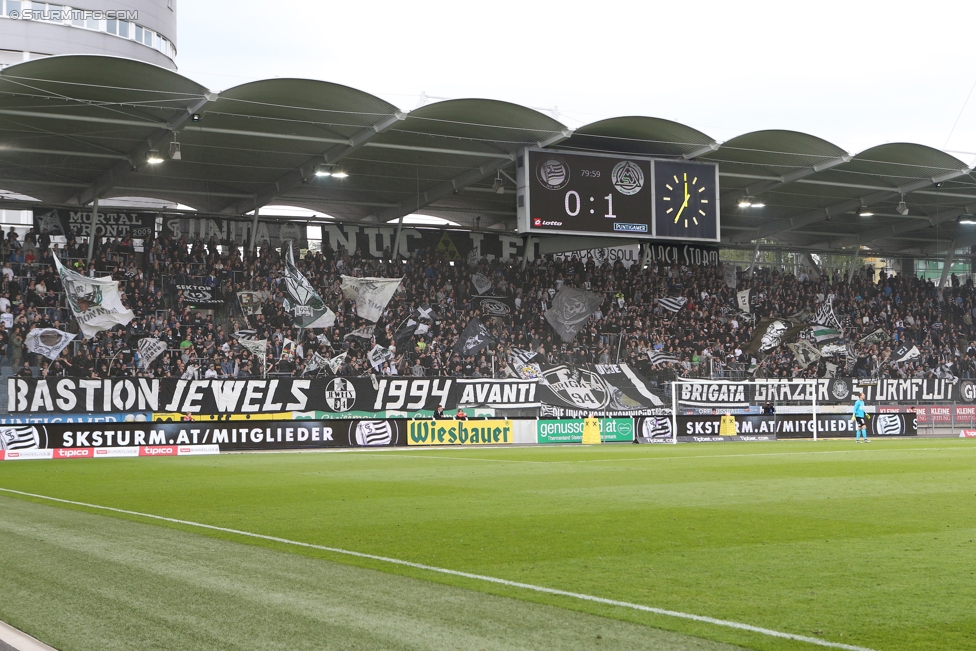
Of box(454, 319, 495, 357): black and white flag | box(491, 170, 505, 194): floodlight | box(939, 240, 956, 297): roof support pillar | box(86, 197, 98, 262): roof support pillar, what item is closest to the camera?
box(86, 197, 98, 262): roof support pillar

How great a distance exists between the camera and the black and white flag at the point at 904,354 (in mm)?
48719

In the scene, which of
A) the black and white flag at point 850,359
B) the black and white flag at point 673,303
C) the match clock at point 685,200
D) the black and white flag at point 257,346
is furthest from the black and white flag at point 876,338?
the black and white flag at point 257,346

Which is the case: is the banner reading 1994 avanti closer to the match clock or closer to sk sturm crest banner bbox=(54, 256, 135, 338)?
sk sturm crest banner bbox=(54, 256, 135, 338)

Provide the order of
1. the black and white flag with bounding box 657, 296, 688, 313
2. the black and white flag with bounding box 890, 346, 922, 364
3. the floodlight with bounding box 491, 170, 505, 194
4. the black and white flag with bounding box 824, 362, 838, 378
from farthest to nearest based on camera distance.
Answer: the black and white flag with bounding box 890, 346, 922, 364, the black and white flag with bounding box 657, 296, 688, 313, the black and white flag with bounding box 824, 362, 838, 378, the floodlight with bounding box 491, 170, 505, 194

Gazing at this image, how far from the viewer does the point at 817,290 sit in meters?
52.8

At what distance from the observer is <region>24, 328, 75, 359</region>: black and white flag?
3453 cm

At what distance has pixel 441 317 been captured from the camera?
42812 millimetres

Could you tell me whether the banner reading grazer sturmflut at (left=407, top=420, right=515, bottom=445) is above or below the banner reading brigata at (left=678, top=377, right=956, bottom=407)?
below

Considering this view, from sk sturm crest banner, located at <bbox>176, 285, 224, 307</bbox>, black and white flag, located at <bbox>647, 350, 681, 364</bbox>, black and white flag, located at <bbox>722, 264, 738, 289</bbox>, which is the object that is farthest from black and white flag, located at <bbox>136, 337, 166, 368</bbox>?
black and white flag, located at <bbox>722, 264, 738, 289</bbox>

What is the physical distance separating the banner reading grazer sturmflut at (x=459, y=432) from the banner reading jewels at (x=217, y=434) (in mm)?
503

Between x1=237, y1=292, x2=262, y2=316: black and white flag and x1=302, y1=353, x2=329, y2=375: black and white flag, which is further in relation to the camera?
x1=237, y1=292, x2=262, y2=316: black and white flag

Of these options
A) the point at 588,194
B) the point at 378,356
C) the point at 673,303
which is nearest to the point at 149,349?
the point at 378,356

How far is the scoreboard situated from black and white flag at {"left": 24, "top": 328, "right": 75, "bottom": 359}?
15823 millimetres

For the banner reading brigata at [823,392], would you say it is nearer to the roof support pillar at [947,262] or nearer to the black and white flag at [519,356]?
the black and white flag at [519,356]
